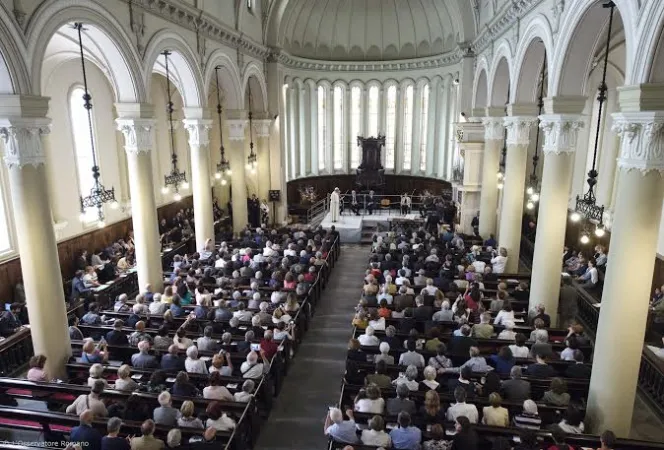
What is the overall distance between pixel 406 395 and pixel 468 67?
1824 centimetres

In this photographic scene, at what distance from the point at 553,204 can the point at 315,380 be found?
280 inches

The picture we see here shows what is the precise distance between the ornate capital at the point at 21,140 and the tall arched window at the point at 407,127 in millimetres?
24577

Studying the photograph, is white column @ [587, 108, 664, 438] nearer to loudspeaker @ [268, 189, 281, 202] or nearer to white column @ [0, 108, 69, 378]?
white column @ [0, 108, 69, 378]

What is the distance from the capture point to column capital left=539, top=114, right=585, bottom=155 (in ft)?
36.6

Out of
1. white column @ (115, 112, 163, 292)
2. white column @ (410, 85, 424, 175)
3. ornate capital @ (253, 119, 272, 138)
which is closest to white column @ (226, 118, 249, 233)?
ornate capital @ (253, 119, 272, 138)

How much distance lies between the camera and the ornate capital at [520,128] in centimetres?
1448

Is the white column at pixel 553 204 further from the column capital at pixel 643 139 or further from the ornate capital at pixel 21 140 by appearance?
the ornate capital at pixel 21 140

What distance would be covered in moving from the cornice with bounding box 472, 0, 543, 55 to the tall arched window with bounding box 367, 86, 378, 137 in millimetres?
10223

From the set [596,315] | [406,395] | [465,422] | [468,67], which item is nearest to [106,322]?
[406,395]

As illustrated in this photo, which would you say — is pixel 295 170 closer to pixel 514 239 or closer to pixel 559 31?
pixel 514 239

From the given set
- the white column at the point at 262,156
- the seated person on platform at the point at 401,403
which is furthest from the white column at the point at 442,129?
the seated person on platform at the point at 401,403

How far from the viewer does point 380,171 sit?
2862 centimetres

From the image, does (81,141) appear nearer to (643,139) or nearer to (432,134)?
(643,139)

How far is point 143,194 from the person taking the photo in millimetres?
13773
